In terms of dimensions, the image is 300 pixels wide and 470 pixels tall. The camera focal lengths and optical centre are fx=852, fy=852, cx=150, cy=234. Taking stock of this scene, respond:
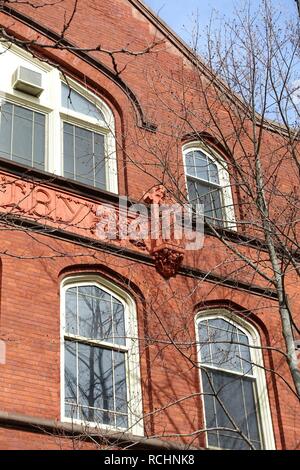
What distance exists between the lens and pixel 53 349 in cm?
1142

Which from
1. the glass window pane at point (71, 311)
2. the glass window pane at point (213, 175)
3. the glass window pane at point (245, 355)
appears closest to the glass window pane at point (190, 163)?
the glass window pane at point (213, 175)

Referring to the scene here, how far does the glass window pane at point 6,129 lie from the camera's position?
1344 cm

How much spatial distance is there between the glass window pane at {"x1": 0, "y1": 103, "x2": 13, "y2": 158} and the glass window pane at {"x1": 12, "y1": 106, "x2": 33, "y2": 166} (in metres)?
0.09

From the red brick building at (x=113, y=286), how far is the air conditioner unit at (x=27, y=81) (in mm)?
25

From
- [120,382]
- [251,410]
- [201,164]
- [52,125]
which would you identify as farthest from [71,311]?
[201,164]

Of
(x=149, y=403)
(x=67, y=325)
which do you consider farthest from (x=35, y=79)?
(x=149, y=403)

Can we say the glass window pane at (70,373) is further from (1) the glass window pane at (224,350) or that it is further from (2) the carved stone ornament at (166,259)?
(1) the glass window pane at (224,350)

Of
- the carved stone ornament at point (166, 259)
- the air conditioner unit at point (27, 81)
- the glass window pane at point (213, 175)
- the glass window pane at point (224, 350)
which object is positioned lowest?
the glass window pane at point (224, 350)

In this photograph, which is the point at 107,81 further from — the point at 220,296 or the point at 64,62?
the point at 220,296

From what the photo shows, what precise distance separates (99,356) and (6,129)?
414 cm

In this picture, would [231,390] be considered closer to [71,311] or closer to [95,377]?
[95,377]

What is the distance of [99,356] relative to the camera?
477 inches

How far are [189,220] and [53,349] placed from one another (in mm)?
3451

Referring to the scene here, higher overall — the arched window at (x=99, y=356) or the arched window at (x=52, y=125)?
the arched window at (x=52, y=125)
